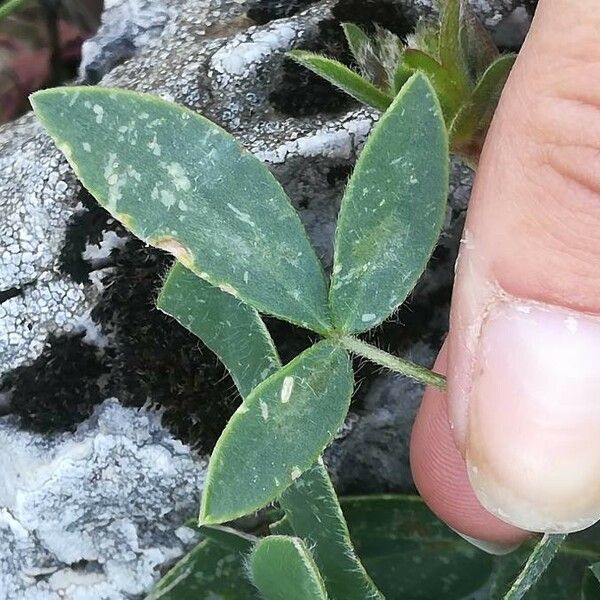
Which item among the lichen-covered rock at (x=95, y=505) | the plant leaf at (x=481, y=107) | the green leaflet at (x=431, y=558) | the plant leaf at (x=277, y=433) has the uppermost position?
the plant leaf at (x=481, y=107)

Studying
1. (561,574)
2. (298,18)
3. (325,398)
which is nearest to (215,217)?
(325,398)

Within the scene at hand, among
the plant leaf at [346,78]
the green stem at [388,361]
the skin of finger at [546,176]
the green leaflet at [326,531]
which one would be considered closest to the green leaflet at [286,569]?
the green leaflet at [326,531]

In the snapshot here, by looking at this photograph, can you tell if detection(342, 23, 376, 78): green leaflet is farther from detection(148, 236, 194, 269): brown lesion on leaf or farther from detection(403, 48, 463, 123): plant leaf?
detection(148, 236, 194, 269): brown lesion on leaf

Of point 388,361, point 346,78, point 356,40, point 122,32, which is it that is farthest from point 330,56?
point 388,361

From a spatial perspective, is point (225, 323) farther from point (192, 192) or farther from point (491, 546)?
point (491, 546)

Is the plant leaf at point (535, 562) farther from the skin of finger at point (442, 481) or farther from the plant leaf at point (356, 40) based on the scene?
the plant leaf at point (356, 40)

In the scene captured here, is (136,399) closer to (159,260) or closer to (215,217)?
(159,260)
